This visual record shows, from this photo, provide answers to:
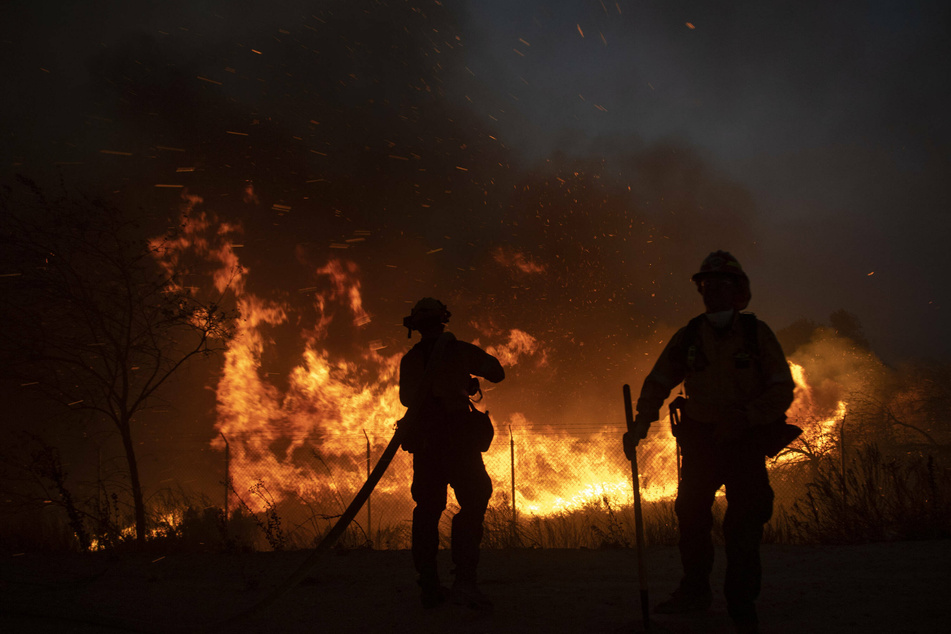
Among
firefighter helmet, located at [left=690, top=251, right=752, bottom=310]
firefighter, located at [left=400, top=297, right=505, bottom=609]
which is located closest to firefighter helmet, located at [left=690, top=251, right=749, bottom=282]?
firefighter helmet, located at [left=690, top=251, right=752, bottom=310]

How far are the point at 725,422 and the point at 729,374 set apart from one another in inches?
11.9

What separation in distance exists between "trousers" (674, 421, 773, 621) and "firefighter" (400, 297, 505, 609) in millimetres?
1386

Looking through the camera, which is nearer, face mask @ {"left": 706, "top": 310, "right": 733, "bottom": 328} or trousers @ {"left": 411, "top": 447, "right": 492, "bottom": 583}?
face mask @ {"left": 706, "top": 310, "right": 733, "bottom": 328}

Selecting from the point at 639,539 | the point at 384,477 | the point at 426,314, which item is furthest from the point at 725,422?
the point at 384,477

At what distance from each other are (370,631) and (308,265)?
66.0 feet

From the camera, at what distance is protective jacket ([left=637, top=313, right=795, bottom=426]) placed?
3.09 meters

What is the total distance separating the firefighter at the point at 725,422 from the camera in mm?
3045

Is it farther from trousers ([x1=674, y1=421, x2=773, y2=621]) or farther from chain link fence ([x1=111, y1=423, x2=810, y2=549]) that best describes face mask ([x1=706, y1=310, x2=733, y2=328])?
chain link fence ([x1=111, y1=423, x2=810, y2=549])

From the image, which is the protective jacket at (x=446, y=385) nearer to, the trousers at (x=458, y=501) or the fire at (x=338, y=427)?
the trousers at (x=458, y=501)

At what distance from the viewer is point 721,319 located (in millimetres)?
3359

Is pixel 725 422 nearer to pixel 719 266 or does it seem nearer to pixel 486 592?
pixel 719 266

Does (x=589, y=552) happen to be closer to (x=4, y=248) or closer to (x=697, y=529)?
(x=697, y=529)

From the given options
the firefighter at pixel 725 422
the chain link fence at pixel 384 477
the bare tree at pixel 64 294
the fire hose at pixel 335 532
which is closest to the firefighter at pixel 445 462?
the fire hose at pixel 335 532

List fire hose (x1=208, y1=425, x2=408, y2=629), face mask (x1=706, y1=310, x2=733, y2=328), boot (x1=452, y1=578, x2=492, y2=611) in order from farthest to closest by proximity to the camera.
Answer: boot (x1=452, y1=578, x2=492, y2=611) < fire hose (x1=208, y1=425, x2=408, y2=629) < face mask (x1=706, y1=310, x2=733, y2=328)
